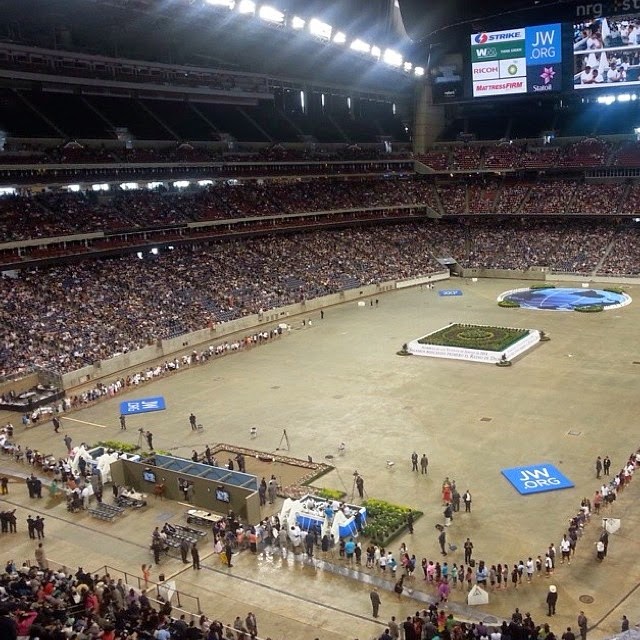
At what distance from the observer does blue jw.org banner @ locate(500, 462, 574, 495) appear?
1146 inches

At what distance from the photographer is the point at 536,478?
29.9m

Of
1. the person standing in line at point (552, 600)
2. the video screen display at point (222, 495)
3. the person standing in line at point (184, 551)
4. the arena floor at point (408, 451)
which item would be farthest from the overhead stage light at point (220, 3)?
the person standing in line at point (552, 600)

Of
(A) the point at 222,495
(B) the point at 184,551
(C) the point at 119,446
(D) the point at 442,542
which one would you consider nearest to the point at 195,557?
(B) the point at 184,551

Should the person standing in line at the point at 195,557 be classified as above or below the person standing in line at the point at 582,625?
below

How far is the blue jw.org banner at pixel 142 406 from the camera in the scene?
42469mm

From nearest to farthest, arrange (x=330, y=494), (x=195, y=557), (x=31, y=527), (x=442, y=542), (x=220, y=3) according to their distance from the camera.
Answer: (x=442, y=542) < (x=195, y=557) < (x=31, y=527) < (x=330, y=494) < (x=220, y=3)

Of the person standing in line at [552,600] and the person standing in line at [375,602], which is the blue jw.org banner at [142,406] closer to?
the person standing in line at [375,602]

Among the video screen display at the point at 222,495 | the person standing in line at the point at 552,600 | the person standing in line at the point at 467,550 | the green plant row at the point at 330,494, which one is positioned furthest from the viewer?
the green plant row at the point at 330,494

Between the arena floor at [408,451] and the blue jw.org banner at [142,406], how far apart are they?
77 centimetres

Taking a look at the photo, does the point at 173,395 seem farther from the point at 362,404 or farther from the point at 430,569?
the point at 430,569

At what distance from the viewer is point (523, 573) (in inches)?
906

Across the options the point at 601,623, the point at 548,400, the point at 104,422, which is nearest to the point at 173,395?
the point at 104,422

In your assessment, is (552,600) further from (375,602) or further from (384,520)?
(384,520)

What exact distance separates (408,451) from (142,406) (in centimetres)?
1762
